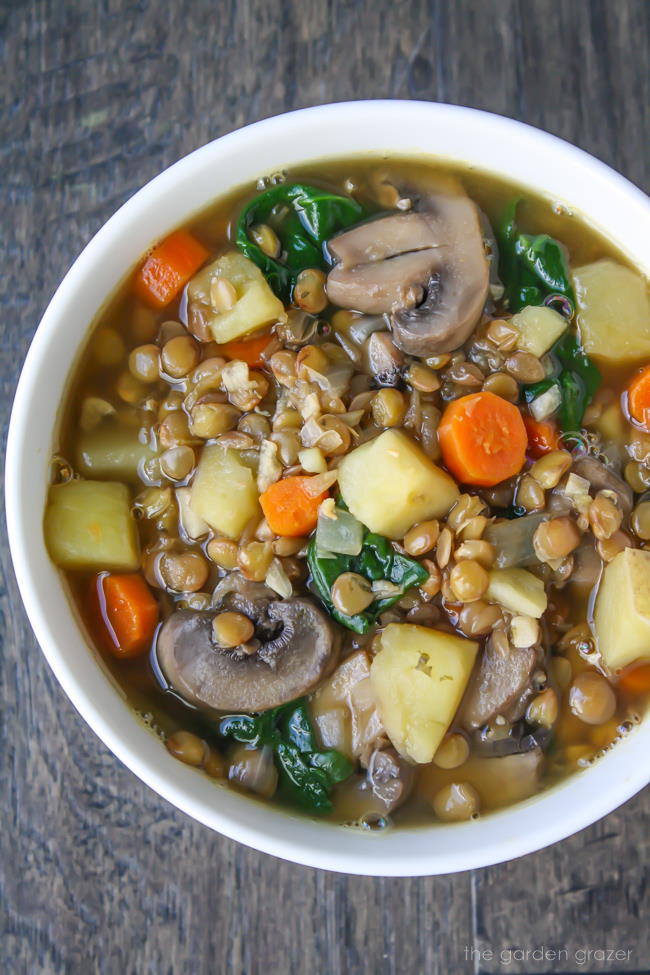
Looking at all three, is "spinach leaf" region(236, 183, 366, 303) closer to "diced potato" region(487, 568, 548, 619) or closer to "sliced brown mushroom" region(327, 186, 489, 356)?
"sliced brown mushroom" region(327, 186, 489, 356)

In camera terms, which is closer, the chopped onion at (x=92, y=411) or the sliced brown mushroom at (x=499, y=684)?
the sliced brown mushroom at (x=499, y=684)

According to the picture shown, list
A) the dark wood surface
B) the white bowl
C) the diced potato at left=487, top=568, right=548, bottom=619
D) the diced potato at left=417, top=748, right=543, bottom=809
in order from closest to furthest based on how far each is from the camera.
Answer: the white bowl < the diced potato at left=487, top=568, right=548, bottom=619 < the diced potato at left=417, top=748, right=543, bottom=809 < the dark wood surface

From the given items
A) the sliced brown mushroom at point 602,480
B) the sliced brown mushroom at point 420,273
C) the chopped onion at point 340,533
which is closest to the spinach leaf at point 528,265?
the sliced brown mushroom at point 420,273

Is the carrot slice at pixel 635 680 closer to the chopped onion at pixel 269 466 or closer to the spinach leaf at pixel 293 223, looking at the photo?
the chopped onion at pixel 269 466

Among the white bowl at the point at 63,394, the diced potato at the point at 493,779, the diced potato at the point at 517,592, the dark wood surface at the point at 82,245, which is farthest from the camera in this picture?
the dark wood surface at the point at 82,245

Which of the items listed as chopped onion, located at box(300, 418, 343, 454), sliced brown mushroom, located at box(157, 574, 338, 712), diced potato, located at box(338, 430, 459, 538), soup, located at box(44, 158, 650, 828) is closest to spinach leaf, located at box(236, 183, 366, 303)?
soup, located at box(44, 158, 650, 828)

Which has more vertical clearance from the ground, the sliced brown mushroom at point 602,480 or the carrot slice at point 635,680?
the sliced brown mushroom at point 602,480

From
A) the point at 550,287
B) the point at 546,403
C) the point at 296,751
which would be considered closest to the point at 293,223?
the point at 550,287
